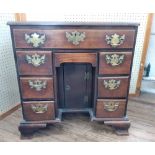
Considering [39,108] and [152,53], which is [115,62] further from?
[152,53]

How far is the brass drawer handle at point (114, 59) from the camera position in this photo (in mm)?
1105

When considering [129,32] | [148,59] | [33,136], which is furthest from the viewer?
[148,59]

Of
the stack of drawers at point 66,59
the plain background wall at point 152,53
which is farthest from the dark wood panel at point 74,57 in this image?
the plain background wall at point 152,53

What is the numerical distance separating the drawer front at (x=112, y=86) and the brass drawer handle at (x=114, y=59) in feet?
0.34

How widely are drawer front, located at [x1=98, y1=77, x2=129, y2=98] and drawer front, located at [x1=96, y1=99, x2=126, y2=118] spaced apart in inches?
1.8

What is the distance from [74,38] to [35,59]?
26 centimetres

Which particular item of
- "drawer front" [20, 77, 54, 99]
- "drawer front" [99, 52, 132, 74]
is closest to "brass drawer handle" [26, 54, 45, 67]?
"drawer front" [20, 77, 54, 99]

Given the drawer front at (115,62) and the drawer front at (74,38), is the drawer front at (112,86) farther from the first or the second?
the drawer front at (74,38)

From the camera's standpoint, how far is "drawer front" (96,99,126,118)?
4.07 ft

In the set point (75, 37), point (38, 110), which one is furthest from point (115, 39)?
point (38, 110)
